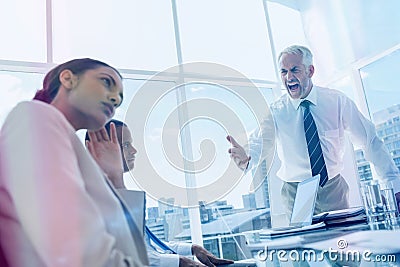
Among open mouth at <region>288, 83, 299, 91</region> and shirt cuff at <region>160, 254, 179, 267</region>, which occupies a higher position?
open mouth at <region>288, 83, 299, 91</region>

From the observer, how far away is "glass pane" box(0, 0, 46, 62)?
2.84 feet

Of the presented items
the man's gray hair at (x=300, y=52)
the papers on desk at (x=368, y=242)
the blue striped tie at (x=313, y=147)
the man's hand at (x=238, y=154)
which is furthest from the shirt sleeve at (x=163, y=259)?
the man's gray hair at (x=300, y=52)

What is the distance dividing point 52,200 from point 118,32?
745 millimetres

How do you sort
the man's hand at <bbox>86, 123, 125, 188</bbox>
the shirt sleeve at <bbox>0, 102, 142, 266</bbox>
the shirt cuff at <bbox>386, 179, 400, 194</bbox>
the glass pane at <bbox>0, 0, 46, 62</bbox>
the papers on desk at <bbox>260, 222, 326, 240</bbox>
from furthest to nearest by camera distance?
the shirt cuff at <bbox>386, 179, 400, 194</bbox> < the papers on desk at <bbox>260, 222, 326, 240</bbox> < the glass pane at <bbox>0, 0, 46, 62</bbox> < the man's hand at <bbox>86, 123, 125, 188</bbox> < the shirt sleeve at <bbox>0, 102, 142, 266</bbox>

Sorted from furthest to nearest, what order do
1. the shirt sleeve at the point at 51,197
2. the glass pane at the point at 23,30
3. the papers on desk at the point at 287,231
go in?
the papers on desk at the point at 287,231 → the glass pane at the point at 23,30 → the shirt sleeve at the point at 51,197

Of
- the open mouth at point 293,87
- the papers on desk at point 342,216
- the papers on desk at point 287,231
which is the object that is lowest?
the papers on desk at point 287,231

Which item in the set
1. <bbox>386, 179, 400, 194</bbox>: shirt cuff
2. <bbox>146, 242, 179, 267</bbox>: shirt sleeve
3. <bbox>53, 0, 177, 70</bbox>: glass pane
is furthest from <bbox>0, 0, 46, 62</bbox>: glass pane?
<bbox>386, 179, 400, 194</bbox>: shirt cuff

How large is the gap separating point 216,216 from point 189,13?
0.74 meters

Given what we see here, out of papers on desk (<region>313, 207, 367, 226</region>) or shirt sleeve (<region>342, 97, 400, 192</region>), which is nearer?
papers on desk (<region>313, 207, 367, 226</region>)

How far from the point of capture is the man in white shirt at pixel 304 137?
1194mm
